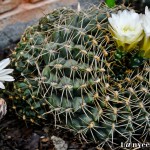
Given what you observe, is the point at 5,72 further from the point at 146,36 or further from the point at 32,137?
the point at 146,36

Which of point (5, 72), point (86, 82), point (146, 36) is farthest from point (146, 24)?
point (5, 72)

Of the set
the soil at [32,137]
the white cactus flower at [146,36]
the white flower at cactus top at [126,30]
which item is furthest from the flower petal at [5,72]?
the white cactus flower at [146,36]

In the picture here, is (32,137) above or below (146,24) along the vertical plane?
below

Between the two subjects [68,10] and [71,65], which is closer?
[71,65]

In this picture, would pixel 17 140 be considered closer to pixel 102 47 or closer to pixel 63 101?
pixel 63 101

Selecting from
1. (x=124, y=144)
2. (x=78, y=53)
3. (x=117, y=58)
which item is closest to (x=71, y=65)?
(x=78, y=53)

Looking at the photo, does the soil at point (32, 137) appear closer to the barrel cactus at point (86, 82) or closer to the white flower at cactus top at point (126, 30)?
the barrel cactus at point (86, 82)

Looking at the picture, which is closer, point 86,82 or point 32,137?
point 86,82
